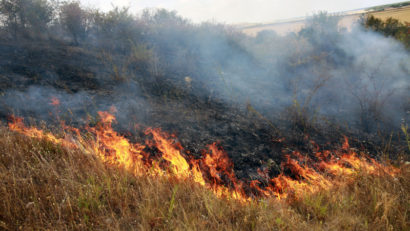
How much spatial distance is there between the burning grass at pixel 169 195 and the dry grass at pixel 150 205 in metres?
0.01

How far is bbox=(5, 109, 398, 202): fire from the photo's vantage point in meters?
2.99

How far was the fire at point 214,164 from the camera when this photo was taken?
118 inches

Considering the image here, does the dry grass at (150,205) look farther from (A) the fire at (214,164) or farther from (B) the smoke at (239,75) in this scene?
(B) the smoke at (239,75)

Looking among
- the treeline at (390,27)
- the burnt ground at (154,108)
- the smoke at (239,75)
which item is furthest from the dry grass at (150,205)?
the treeline at (390,27)

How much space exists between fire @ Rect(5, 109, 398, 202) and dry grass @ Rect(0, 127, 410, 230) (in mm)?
233

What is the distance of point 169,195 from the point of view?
256 centimetres

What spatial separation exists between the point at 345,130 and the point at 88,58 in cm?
729

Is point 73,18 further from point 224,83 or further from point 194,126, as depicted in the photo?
point 194,126

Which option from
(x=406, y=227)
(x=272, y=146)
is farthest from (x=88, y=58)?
(x=406, y=227)

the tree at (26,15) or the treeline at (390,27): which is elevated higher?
the tree at (26,15)

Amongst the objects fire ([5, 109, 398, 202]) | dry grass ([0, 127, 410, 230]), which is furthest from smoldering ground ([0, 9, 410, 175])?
dry grass ([0, 127, 410, 230])

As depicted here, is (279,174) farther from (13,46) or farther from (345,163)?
(13,46)

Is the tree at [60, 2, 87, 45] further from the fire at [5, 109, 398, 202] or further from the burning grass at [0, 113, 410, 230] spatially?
the burning grass at [0, 113, 410, 230]

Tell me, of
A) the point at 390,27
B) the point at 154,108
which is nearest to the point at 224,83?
the point at 154,108
